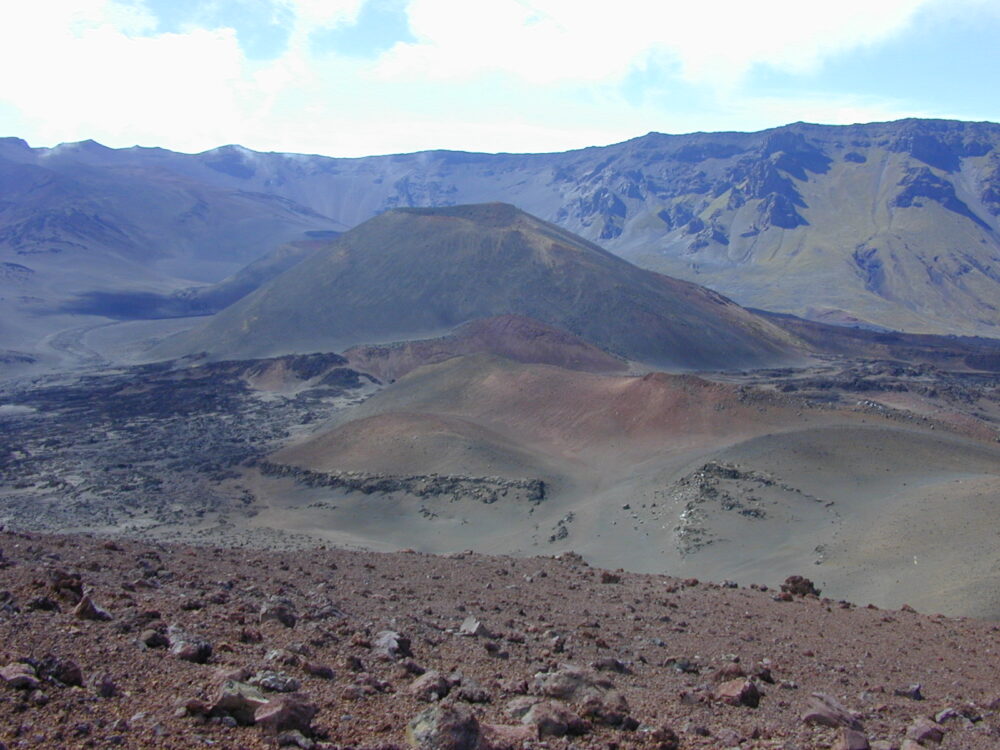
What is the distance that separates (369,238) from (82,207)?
113m

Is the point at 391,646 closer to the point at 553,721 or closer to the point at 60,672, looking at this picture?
the point at 553,721

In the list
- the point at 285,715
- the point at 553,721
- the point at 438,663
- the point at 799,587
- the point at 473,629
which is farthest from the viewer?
the point at 799,587

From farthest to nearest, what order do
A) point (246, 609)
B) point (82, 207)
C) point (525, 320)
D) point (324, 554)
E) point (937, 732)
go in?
point (82, 207), point (525, 320), point (324, 554), point (246, 609), point (937, 732)

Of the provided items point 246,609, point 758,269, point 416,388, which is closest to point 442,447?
point 416,388

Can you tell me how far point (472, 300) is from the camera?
93.4 metres

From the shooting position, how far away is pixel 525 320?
7950cm

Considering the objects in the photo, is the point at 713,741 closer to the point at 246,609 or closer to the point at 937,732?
the point at 937,732

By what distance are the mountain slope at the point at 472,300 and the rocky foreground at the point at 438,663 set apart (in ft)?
215

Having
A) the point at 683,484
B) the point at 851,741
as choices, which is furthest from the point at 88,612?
the point at 683,484

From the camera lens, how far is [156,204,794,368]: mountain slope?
8681 centimetres

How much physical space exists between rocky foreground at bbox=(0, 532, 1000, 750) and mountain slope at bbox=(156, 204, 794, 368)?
215 feet

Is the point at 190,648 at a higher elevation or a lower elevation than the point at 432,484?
higher

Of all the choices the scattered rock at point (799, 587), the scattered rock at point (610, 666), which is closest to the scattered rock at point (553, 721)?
the scattered rock at point (610, 666)

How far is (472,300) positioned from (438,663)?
83.4 meters
